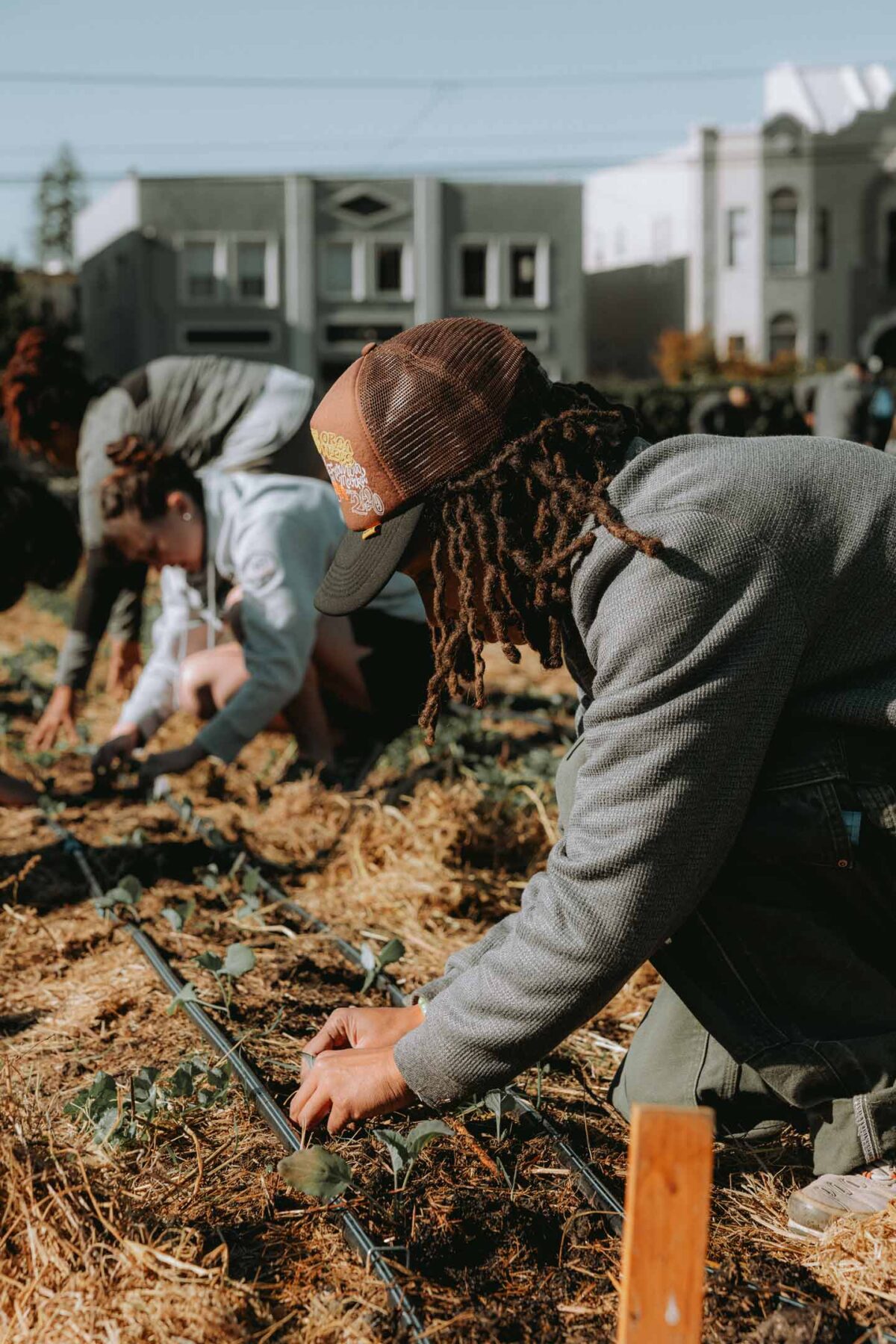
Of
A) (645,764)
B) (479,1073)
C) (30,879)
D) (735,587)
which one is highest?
(735,587)

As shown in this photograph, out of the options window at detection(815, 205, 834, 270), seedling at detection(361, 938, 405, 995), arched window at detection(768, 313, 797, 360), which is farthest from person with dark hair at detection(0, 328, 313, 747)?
window at detection(815, 205, 834, 270)

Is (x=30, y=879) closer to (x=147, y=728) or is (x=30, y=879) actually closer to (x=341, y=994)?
(x=147, y=728)

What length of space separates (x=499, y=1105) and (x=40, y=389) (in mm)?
3665

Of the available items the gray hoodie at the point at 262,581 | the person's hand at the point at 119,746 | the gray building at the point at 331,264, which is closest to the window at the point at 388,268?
the gray building at the point at 331,264

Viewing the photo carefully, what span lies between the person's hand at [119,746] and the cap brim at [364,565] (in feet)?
7.69

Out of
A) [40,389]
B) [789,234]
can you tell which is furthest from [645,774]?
[789,234]

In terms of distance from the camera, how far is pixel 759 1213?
1979 mm

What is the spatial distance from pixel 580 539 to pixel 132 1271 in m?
1.09

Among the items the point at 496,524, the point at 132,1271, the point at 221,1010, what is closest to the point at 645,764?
the point at 496,524

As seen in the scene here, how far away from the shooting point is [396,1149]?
1.90m

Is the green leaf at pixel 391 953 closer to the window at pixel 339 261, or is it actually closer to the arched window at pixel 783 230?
the window at pixel 339 261

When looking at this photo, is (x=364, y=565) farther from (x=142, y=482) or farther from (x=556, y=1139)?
(x=142, y=482)

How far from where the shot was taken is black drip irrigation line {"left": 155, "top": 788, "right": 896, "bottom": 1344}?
1805 millimetres

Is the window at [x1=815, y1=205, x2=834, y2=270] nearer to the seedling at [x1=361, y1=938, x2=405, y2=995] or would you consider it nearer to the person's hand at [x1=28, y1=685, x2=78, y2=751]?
the person's hand at [x1=28, y1=685, x2=78, y2=751]
